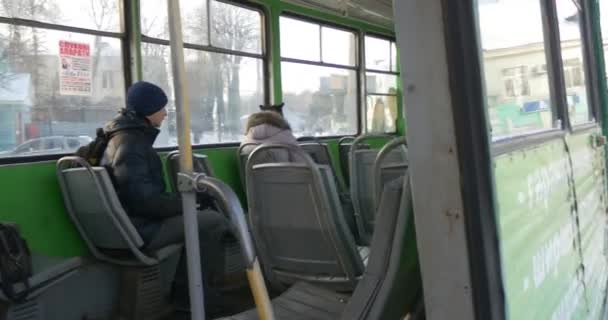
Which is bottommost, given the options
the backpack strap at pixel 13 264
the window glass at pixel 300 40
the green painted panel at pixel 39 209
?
the backpack strap at pixel 13 264

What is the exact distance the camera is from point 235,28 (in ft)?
15.6

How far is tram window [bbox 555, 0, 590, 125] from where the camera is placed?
87.8 inches

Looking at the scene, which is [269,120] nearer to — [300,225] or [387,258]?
[300,225]

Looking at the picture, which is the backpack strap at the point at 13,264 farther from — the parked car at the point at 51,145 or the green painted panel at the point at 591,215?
the green painted panel at the point at 591,215

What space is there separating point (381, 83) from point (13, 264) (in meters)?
5.48

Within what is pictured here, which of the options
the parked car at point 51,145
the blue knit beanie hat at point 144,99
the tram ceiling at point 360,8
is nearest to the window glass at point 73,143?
the parked car at point 51,145

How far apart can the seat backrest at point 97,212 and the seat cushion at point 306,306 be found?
4.14ft

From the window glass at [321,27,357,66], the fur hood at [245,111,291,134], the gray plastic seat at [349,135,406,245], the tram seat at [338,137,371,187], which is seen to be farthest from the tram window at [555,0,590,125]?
the window glass at [321,27,357,66]

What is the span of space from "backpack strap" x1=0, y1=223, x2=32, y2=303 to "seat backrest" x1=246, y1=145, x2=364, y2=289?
1.09 metres

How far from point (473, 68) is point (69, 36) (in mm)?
3037

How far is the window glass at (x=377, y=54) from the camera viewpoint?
6945 millimetres

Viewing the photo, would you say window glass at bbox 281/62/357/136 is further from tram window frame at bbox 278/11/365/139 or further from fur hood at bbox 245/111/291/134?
fur hood at bbox 245/111/291/134

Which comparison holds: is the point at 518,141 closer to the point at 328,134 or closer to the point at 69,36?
the point at 69,36

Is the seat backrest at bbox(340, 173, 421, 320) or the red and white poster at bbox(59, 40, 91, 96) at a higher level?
the red and white poster at bbox(59, 40, 91, 96)
